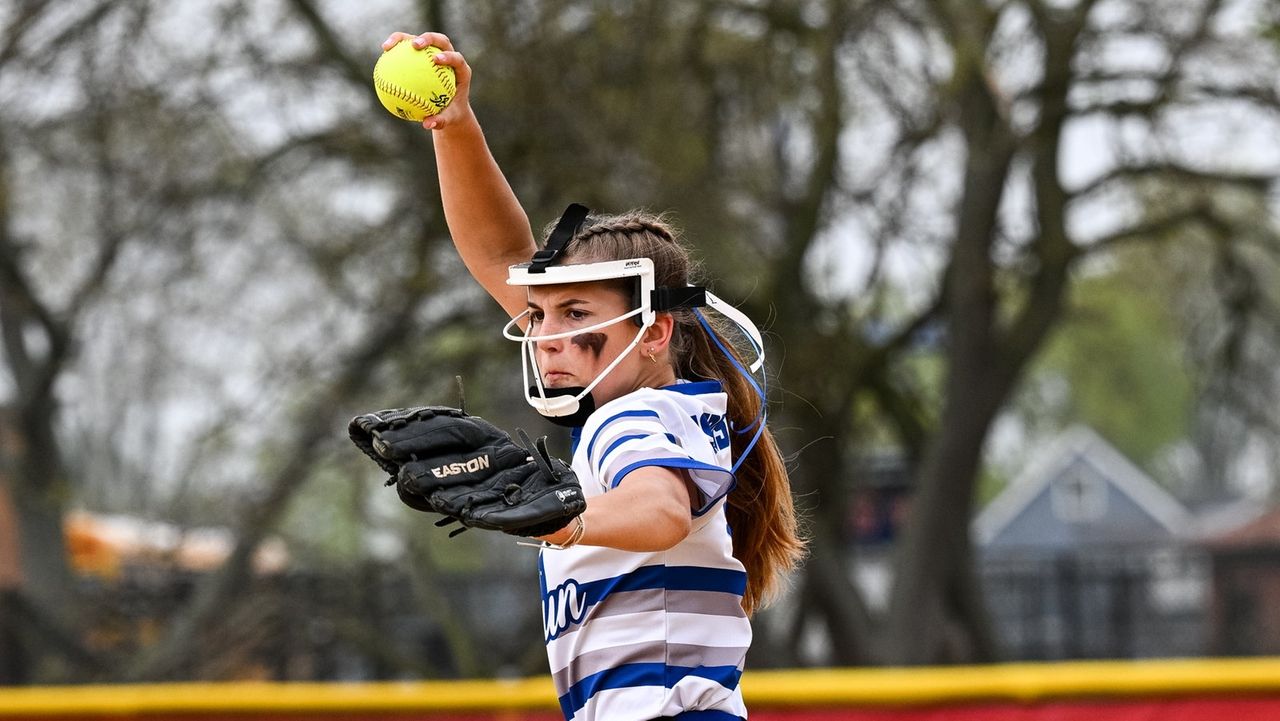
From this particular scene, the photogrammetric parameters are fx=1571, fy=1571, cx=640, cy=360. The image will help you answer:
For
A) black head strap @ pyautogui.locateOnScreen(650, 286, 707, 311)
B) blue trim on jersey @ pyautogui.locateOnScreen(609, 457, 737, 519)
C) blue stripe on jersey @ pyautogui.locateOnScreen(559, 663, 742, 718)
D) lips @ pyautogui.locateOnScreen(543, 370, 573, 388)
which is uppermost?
black head strap @ pyautogui.locateOnScreen(650, 286, 707, 311)

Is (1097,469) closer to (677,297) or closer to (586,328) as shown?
(677,297)

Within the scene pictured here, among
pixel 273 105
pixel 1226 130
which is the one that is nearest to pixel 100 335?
pixel 273 105

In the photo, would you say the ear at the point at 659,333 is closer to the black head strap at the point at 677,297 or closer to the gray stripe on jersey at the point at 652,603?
the black head strap at the point at 677,297

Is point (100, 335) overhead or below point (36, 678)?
overhead

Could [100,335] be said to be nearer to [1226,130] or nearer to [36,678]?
[36,678]

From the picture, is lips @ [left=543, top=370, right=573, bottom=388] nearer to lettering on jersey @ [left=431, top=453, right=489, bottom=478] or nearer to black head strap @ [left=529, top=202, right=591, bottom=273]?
black head strap @ [left=529, top=202, right=591, bottom=273]

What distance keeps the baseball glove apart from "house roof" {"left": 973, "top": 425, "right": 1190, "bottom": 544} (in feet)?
154

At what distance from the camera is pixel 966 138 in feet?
34.8

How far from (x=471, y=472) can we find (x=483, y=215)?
1067 mm

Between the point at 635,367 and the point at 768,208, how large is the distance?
354 inches

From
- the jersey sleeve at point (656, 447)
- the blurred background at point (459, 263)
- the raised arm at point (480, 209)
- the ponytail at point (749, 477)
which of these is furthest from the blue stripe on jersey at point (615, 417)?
the blurred background at point (459, 263)

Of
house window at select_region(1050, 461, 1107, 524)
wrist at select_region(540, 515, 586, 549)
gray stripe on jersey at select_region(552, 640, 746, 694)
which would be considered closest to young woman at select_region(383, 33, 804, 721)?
gray stripe on jersey at select_region(552, 640, 746, 694)

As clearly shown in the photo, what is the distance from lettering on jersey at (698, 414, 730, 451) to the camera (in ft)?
8.14

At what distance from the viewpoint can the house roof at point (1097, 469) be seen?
48125 mm
